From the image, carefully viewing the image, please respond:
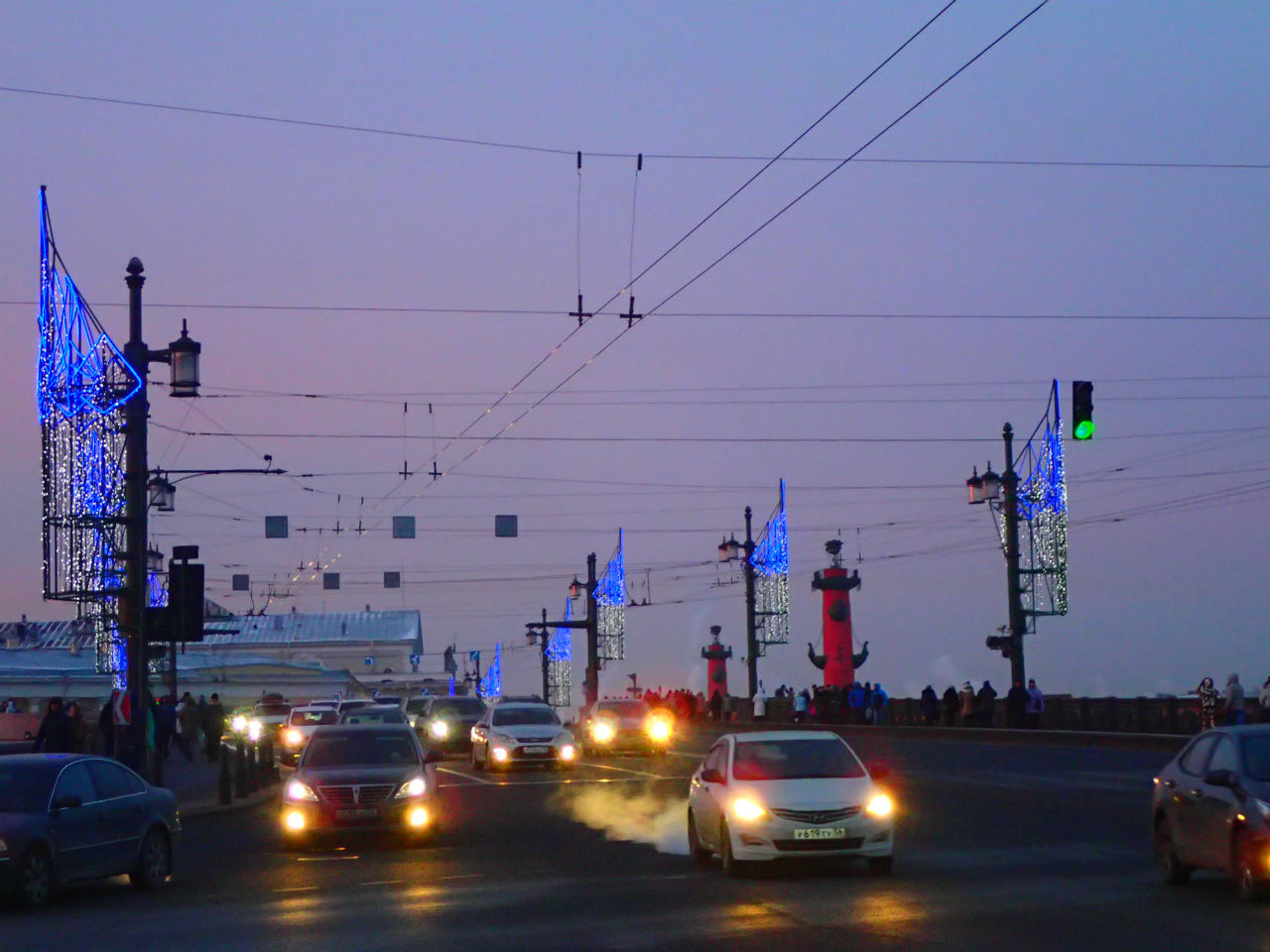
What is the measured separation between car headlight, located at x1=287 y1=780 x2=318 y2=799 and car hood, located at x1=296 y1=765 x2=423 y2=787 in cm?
5

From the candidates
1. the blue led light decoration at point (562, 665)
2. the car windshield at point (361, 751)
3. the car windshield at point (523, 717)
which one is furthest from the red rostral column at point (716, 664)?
the car windshield at point (361, 751)

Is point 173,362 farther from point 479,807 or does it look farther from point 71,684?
point 71,684

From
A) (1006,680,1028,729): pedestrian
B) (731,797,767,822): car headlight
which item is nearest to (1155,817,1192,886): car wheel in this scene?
(731,797,767,822): car headlight

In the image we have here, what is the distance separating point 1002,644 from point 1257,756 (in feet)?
101

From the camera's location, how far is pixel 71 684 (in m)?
101

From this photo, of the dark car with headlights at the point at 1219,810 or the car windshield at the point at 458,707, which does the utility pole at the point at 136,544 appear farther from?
the car windshield at the point at 458,707

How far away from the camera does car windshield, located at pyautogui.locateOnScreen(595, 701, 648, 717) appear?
47375mm

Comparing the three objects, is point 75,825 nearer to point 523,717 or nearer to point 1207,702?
point 523,717

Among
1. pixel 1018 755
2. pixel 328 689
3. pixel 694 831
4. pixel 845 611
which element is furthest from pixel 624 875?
pixel 328 689

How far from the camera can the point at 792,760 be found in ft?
56.9

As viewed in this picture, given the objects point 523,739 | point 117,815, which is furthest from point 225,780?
point 117,815

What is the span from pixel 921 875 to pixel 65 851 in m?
7.99

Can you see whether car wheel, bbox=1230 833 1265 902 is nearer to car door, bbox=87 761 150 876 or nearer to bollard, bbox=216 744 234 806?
car door, bbox=87 761 150 876

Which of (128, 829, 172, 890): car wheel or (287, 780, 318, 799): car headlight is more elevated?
(287, 780, 318, 799): car headlight
